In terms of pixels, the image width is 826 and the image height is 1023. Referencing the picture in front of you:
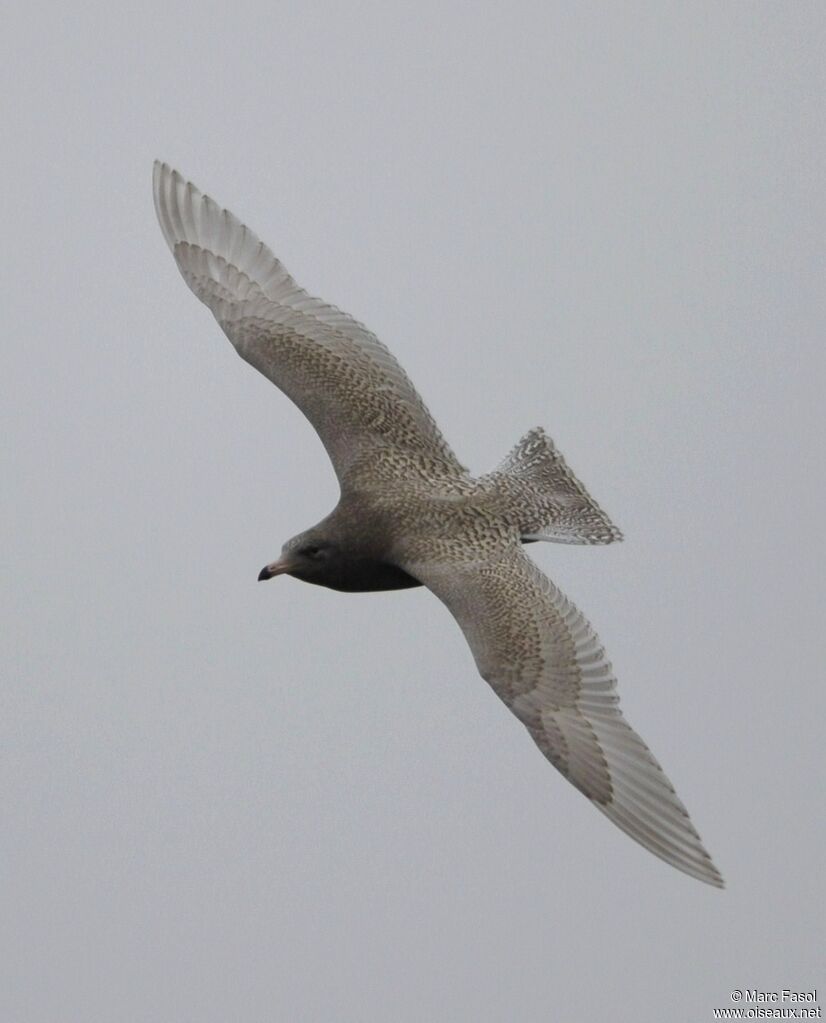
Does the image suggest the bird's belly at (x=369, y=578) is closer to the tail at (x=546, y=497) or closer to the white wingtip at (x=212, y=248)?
the tail at (x=546, y=497)

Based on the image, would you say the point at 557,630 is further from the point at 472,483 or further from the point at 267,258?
the point at 267,258

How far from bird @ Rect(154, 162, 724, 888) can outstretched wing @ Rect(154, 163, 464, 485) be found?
0.01 meters

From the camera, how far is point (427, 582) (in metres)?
16.2

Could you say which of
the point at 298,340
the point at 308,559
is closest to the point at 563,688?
the point at 308,559

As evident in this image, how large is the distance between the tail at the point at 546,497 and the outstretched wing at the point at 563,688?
0.90 meters

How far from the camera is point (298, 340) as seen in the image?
18.5 meters

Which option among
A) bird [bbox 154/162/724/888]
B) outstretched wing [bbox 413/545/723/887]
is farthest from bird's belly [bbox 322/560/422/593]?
outstretched wing [bbox 413/545/723/887]

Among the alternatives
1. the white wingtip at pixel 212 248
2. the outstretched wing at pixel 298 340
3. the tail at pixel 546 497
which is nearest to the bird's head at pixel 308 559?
Answer: the outstretched wing at pixel 298 340

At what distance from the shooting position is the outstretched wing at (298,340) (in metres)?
17.8

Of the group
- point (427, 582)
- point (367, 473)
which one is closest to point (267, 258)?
point (367, 473)

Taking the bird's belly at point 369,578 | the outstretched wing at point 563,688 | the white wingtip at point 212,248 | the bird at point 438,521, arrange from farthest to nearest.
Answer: the white wingtip at point 212,248 < the bird's belly at point 369,578 < the bird at point 438,521 < the outstretched wing at point 563,688

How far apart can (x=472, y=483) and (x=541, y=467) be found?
85 cm

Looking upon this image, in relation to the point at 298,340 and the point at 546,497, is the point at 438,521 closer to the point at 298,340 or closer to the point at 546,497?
the point at 546,497

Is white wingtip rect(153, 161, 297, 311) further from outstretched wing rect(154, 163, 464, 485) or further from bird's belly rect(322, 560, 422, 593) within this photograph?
bird's belly rect(322, 560, 422, 593)
